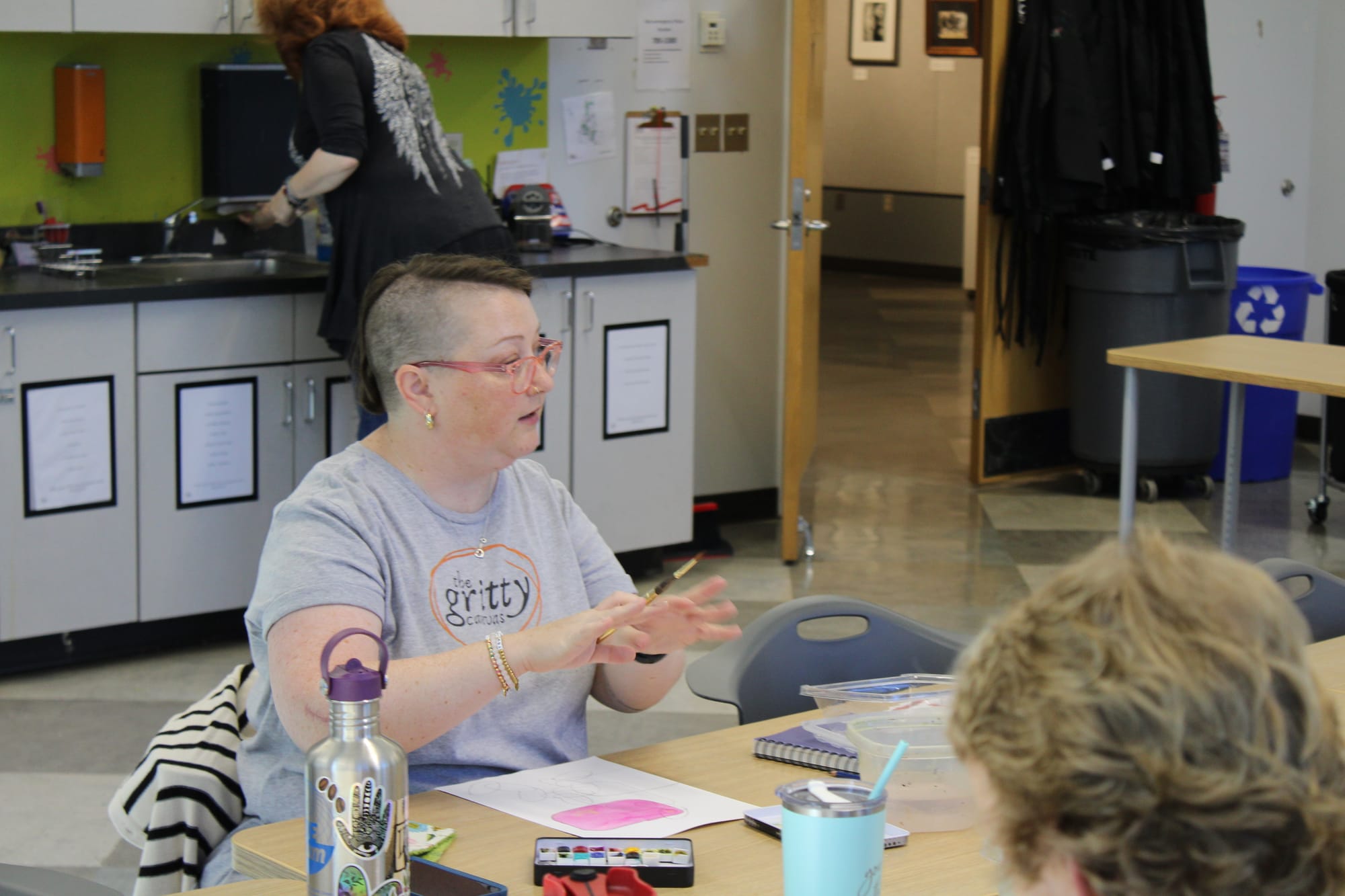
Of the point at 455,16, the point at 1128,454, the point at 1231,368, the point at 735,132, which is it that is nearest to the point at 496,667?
the point at 1231,368

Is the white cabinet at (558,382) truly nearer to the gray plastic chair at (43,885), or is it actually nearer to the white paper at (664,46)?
the white paper at (664,46)

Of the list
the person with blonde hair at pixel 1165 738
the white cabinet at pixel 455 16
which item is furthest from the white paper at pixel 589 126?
the person with blonde hair at pixel 1165 738

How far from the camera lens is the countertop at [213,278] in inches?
162

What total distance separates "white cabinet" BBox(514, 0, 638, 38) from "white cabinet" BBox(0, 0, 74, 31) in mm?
1307

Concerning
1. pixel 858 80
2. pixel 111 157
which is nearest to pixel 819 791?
pixel 111 157

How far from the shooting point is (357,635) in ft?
6.02

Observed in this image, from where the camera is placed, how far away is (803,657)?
7.79 feet

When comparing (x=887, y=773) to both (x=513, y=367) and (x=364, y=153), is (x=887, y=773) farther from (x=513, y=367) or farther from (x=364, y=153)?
(x=364, y=153)

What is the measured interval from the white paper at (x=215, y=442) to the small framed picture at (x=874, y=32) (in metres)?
9.61

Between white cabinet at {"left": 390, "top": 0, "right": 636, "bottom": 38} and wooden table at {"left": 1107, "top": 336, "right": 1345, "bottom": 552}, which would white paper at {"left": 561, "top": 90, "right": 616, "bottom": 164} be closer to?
white cabinet at {"left": 390, "top": 0, "right": 636, "bottom": 38}

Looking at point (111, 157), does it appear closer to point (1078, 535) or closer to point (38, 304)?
point (38, 304)

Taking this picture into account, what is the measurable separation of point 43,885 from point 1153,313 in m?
5.31

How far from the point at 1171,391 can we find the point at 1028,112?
1.20m

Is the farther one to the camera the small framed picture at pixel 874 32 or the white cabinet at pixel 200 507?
the small framed picture at pixel 874 32
